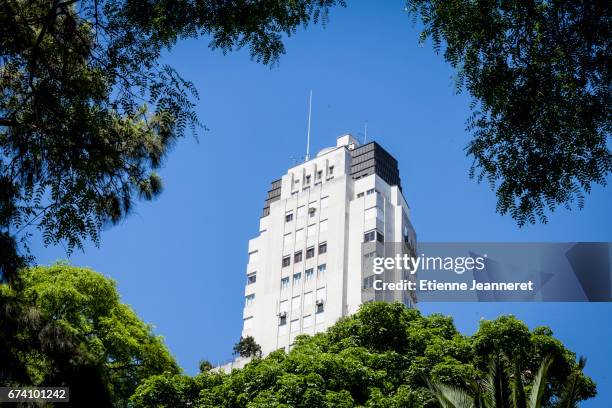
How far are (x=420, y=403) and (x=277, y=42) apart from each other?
47.0 ft

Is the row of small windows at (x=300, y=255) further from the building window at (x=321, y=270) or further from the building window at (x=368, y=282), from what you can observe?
the building window at (x=368, y=282)

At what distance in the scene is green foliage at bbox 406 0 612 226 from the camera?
23.4 ft

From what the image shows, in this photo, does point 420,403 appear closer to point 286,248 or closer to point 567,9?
point 567,9

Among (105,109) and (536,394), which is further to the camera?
(536,394)

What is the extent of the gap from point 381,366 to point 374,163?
43442 millimetres

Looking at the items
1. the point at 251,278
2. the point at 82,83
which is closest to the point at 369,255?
the point at 251,278

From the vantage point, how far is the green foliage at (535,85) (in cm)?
713

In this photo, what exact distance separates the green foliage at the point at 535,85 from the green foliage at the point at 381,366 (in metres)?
13.2

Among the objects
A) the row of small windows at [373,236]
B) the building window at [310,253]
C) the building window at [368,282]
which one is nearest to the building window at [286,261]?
the building window at [310,253]

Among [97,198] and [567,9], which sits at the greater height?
[567,9]

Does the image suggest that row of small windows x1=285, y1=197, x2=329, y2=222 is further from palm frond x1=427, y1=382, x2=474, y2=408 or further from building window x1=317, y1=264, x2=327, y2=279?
palm frond x1=427, y1=382, x2=474, y2=408

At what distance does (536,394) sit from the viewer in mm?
14180

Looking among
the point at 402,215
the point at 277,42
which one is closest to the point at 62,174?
the point at 277,42

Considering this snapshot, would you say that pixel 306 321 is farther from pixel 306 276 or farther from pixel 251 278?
pixel 251 278
